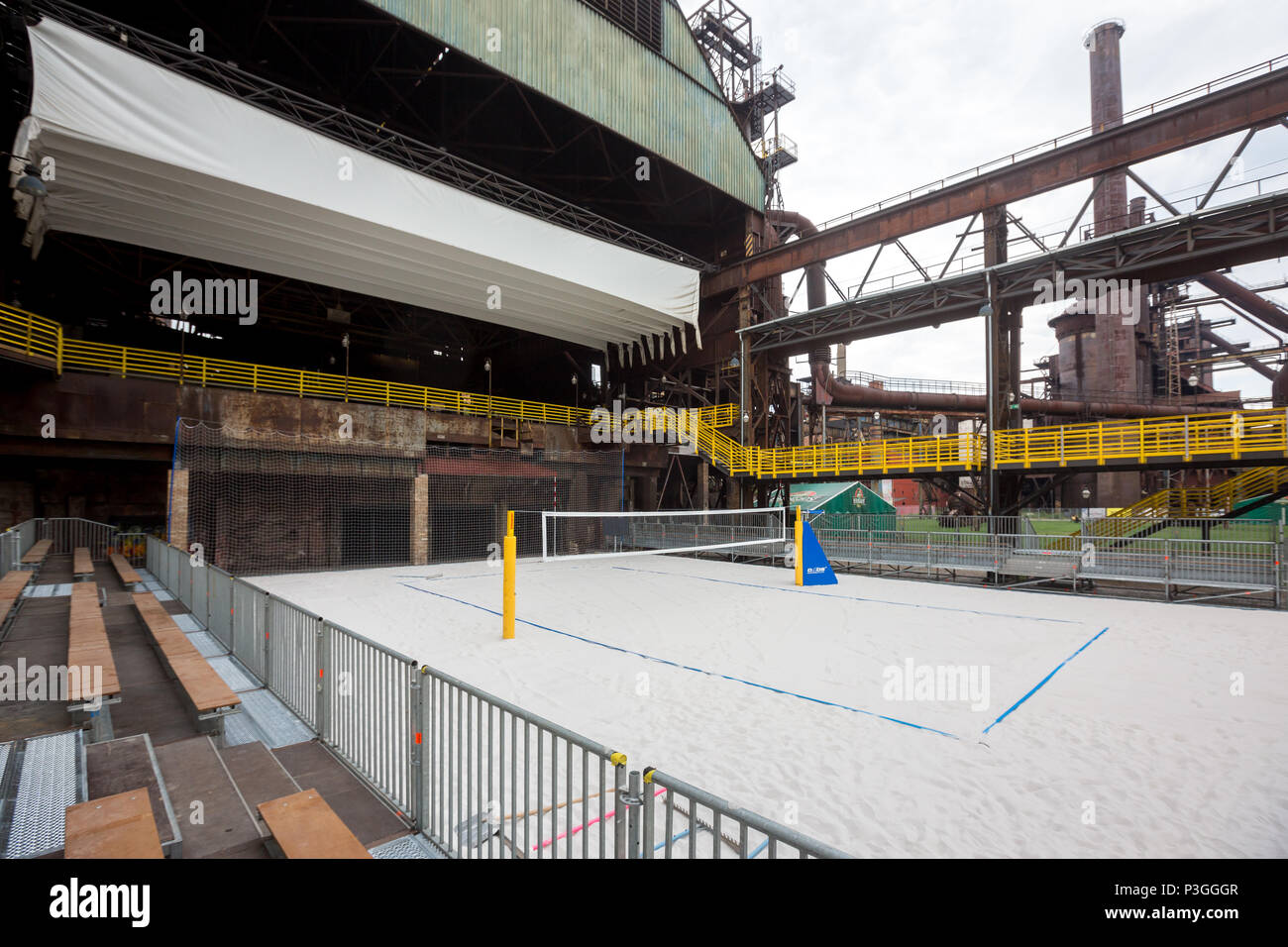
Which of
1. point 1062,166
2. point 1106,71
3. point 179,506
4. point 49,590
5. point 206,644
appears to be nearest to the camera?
point 206,644

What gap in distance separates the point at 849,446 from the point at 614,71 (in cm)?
1726

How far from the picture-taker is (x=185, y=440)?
1712 cm

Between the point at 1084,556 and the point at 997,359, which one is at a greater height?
the point at 997,359

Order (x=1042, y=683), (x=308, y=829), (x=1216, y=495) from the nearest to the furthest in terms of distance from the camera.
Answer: (x=308, y=829) → (x=1042, y=683) → (x=1216, y=495)

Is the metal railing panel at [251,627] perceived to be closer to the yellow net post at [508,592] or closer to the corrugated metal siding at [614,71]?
the yellow net post at [508,592]

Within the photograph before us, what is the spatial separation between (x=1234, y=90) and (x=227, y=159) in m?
26.9

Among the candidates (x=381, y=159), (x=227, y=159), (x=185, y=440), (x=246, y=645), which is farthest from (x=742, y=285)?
(x=246, y=645)

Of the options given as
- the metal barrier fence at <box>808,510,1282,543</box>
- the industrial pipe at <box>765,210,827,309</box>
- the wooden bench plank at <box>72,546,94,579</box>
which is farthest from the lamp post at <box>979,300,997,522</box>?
the wooden bench plank at <box>72,546,94,579</box>

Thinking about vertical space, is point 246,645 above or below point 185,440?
below

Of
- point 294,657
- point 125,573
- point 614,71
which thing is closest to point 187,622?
point 125,573

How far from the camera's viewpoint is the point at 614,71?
22.3 meters

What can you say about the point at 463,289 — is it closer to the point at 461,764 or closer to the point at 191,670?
the point at 191,670
